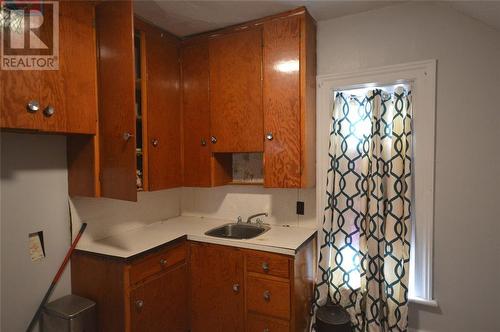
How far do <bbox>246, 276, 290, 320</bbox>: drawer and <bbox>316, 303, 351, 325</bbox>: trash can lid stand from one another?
0.32 m

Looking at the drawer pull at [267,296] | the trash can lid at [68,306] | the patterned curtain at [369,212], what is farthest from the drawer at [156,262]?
the patterned curtain at [369,212]

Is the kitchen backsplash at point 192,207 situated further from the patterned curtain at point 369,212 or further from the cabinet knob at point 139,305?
the cabinet knob at point 139,305

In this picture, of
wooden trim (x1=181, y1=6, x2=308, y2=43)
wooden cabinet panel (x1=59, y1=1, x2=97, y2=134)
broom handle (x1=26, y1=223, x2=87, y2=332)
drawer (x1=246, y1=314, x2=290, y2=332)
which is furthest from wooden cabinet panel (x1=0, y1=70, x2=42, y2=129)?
drawer (x1=246, y1=314, x2=290, y2=332)

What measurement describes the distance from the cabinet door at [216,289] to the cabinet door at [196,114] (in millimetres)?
568

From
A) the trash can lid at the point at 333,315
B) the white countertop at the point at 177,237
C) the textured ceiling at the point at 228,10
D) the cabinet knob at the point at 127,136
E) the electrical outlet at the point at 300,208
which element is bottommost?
the trash can lid at the point at 333,315

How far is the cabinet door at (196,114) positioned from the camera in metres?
2.21

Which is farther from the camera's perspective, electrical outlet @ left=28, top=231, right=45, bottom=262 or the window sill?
the window sill

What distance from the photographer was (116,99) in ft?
5.08

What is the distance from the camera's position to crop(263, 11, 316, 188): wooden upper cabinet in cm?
A: 188

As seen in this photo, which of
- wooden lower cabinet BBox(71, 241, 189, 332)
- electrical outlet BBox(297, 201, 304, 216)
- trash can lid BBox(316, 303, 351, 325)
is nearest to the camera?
wooden lower cabinet BBox(71, 241, 189, 332)

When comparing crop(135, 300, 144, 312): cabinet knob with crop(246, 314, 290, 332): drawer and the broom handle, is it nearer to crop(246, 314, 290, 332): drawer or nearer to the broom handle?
the broom handle

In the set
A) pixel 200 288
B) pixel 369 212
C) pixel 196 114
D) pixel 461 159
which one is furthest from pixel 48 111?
pixel 461 159

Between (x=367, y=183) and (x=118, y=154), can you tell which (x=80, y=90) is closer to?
(x=118, y=154)

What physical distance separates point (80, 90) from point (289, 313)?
1797 mm
